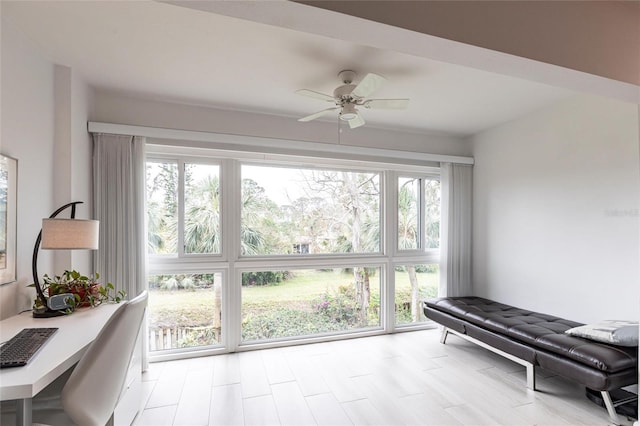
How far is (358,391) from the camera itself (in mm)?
2609

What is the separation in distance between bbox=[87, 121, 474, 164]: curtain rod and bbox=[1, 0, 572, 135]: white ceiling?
1.00 feet

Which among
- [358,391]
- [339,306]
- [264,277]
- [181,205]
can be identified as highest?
[181,205]

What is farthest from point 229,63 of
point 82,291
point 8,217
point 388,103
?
point 82,291

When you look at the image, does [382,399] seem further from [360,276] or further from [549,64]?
[549,64]

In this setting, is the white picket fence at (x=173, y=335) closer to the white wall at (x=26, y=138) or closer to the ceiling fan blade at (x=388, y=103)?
the white wall at (x=26, y=138)

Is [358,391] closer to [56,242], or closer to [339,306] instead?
[339,306]

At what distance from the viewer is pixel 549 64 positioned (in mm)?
1614

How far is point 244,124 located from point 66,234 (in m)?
1.91

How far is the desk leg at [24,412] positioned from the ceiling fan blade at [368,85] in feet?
7.44

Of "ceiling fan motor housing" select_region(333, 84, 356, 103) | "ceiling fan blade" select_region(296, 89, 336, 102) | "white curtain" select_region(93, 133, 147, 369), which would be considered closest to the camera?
"ceiling fan blade" select_region(296, 89, 336, 102)

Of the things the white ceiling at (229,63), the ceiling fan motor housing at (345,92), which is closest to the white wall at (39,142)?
the white ceiling at (229,63)

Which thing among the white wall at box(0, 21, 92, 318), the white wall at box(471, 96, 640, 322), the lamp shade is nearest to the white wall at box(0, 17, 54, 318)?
the white wall at box(0, 21, 92, 318)

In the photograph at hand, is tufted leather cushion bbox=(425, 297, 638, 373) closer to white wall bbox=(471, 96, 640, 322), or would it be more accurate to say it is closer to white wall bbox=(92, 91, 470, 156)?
white wall bbox=(471, 96, 640, 322)

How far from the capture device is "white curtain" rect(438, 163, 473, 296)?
416 centimetres
